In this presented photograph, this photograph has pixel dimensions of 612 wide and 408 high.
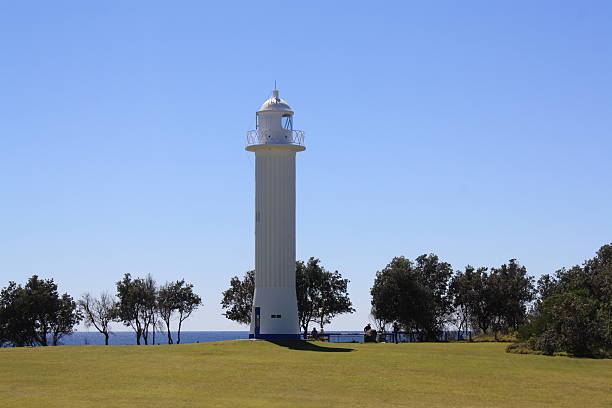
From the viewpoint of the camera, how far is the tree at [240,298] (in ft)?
228

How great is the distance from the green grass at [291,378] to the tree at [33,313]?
73.1 ft

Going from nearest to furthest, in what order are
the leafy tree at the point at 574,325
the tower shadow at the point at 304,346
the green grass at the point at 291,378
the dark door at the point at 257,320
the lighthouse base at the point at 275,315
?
the green grass at the point at 291,378
the leafy tree at the point at 574,325
the tower shadow at the point at 304,346
the lighthouse base at the point at 275,315
the dark door at the point at 257,320

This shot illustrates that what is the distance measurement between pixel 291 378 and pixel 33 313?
39.0 metres

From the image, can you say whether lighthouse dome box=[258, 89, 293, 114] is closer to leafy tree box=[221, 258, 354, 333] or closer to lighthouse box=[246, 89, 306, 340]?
lighthouse box=[246, 89, 306, 340]

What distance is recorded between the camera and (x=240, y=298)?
7000cm

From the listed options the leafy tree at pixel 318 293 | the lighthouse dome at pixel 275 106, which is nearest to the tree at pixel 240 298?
the leafy tree at pixel 318 293

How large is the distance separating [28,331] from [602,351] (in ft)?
138

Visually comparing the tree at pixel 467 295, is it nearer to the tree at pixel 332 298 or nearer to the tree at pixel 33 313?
the tree at pixel 332 298

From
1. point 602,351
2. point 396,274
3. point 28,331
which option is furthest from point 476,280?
point 28,331

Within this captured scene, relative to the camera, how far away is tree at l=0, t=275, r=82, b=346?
62750 mm

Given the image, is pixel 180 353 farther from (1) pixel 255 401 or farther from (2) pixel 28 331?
(2) pixel 28 331

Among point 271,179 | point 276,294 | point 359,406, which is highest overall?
point 271,179

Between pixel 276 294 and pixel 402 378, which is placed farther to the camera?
pixel 276 294

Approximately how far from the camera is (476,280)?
6838 centimetres
